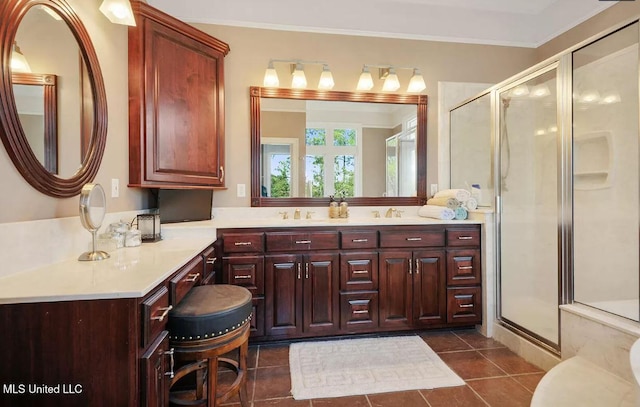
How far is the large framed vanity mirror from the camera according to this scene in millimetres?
2760

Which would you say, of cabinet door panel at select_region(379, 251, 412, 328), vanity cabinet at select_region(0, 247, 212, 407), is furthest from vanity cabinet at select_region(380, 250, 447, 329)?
vanity cabinet at select_region(0, 247, 212, 407)

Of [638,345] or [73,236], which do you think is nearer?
[638,345]

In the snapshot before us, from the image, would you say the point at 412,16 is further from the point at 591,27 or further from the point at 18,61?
the point at 18,61

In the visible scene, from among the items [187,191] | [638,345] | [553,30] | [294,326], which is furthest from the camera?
[553,30]

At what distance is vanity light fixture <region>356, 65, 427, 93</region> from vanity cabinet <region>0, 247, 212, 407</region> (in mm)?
2482

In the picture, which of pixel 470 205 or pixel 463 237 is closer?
pixel 463 237

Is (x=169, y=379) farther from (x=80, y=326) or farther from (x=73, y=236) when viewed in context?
(x=73, y=236)

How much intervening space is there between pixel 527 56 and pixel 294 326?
3.44m

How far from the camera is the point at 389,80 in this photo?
9.29 feet

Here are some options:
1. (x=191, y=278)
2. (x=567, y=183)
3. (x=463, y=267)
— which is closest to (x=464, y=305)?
(x=463, y=267)

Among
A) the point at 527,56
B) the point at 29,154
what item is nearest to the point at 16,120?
the point at 29,154

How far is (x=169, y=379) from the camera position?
1244 millimetres

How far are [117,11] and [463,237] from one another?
2707mm

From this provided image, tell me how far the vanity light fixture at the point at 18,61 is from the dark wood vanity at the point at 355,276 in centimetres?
129
